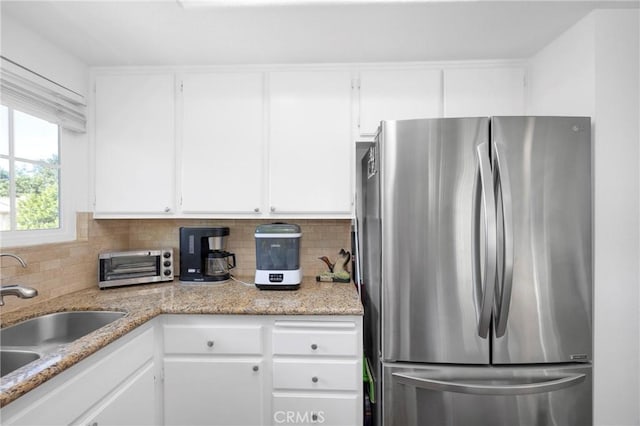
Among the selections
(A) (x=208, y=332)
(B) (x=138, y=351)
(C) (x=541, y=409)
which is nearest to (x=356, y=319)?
(A) (x=208, y=332)

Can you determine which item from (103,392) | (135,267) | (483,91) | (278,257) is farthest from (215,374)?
Result: (483,91)

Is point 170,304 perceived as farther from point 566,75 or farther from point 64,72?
point 566,75

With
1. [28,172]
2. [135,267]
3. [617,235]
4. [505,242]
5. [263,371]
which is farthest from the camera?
[135,267]

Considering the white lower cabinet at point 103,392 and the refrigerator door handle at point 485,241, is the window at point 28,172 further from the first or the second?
the refrigerator door handle at point 485,241

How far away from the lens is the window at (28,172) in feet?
4.96

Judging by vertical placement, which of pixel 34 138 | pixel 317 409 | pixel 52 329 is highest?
pixel 34 138

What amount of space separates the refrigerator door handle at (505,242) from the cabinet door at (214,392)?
1.14 meters

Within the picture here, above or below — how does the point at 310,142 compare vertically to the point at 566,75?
below

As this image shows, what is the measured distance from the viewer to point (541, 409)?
1.37 m

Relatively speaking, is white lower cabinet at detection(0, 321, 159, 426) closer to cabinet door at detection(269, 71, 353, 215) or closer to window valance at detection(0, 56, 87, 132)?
cabinet door at detection(269, 71, 353, 215)

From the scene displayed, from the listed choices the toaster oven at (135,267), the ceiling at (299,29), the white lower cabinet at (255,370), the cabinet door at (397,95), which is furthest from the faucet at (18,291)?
the cabinet door at (397,95)

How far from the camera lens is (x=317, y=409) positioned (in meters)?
1.50

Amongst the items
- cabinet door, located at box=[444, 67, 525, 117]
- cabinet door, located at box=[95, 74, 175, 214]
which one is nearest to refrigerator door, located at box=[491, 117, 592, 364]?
cabinet door, located at box=[444, 67, 525, 117]

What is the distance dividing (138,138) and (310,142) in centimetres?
108
